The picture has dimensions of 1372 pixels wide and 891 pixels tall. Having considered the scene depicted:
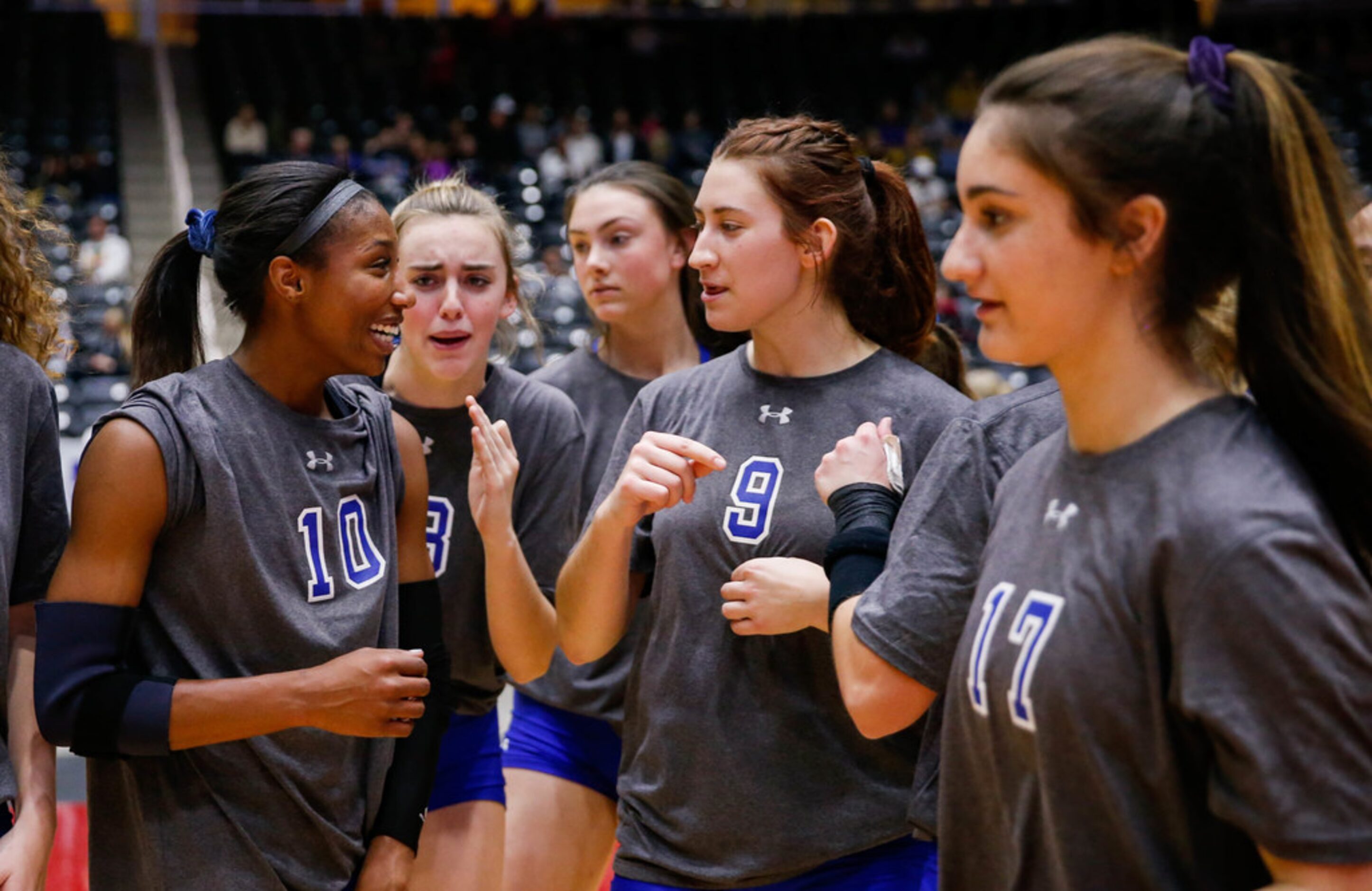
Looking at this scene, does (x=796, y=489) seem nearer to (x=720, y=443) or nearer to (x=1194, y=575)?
(x=720, y=443)

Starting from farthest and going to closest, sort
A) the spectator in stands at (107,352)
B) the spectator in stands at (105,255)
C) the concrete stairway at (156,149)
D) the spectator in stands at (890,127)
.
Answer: the spectator in stands at (890,127), the concrete stairway at (156,149), the spectator in stands at (105,255), the spectator in stands at (107,352)

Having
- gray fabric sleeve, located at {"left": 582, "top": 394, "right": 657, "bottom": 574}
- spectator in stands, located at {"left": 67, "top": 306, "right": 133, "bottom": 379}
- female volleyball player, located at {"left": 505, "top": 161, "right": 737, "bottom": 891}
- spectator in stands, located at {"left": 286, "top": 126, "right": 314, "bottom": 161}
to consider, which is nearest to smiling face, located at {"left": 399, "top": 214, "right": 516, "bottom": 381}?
female volleyball player, located at {"left": 505, "top": 161, "right": 737, "bottom": 891}

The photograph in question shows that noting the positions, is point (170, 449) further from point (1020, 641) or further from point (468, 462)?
point (1020, 641)

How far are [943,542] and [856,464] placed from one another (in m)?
0.27

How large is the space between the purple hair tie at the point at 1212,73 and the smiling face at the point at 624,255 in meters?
2.28

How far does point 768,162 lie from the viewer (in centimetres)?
247

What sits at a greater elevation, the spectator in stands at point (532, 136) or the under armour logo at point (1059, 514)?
the spectator in stands at point (532, 136)

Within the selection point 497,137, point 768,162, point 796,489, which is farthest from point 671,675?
point 497,137

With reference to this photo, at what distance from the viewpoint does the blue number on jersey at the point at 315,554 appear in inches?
84.9

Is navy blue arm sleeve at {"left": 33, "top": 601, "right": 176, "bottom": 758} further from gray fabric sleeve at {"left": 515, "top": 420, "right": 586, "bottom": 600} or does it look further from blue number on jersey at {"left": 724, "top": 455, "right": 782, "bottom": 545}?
gray fabric sleeve at {"left": 515, "top": 420, "right": 586, "bottom": 600}

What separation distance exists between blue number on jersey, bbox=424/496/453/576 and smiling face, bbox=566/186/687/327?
2.61 feet

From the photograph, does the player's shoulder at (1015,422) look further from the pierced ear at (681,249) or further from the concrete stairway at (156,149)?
the concrete stairway at (156,149)

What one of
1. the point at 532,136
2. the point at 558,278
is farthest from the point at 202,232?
the point at 532,136

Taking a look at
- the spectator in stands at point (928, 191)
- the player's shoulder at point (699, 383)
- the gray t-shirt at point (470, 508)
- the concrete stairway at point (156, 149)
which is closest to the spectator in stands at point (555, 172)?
the concrete stairway at point (156, 149)
